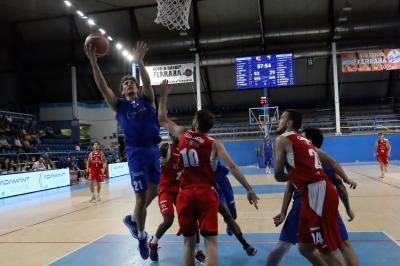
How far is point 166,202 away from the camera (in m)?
4.72

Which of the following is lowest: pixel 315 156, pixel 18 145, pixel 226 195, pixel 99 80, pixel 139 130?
pixel 226 195

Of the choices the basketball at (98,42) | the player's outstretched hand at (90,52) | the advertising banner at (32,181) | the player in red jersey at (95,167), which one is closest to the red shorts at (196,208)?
the player's outstretched hand at (90,52)

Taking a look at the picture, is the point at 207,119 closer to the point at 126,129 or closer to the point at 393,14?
the point at 126,129

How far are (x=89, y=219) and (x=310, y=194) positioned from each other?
18.7 ft

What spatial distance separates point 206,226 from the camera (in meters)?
3.21

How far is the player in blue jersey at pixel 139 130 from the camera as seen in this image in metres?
4.16

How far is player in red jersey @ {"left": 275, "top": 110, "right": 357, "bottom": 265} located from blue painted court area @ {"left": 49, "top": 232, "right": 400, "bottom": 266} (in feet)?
4.16

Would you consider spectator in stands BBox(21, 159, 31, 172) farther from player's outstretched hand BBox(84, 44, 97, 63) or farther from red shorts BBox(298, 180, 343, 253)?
red shorts BBox(298, 180, 343, 253)

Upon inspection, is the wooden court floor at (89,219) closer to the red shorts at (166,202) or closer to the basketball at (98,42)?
the red shorts at (166,202)

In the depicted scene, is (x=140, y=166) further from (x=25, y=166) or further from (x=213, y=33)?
(x=213, y=33)

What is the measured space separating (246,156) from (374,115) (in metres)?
9.77

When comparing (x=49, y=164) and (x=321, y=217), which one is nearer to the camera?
(x=321, y=217)

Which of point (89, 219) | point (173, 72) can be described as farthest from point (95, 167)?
point (173, 72)

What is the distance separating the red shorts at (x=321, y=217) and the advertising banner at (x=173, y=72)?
18603mm
